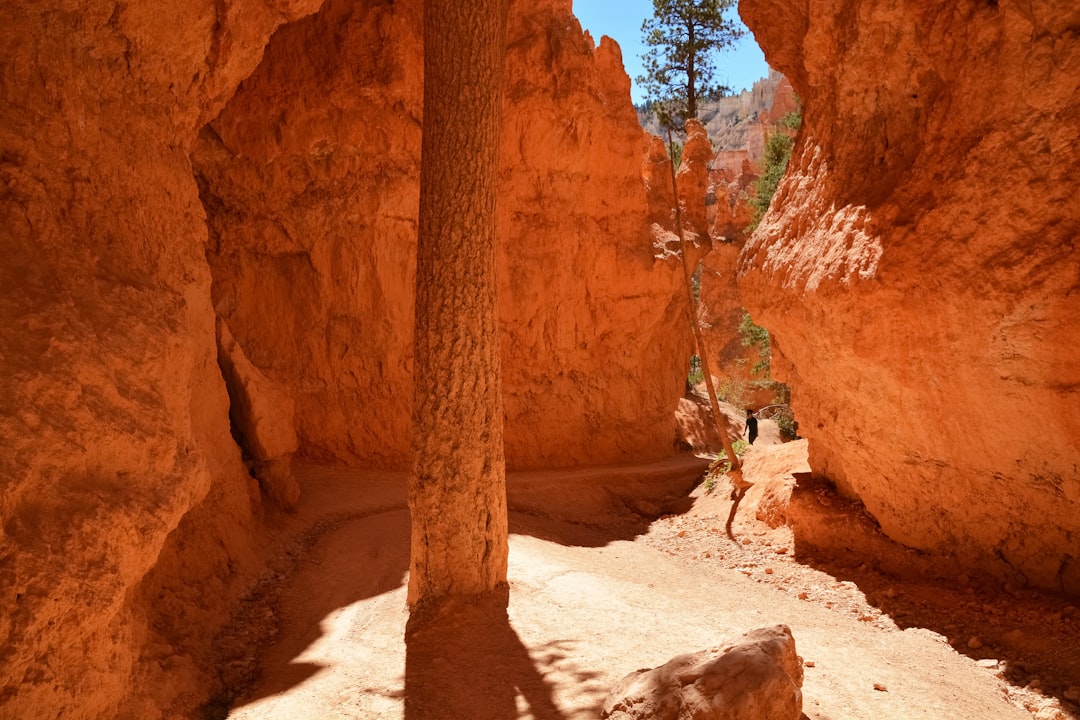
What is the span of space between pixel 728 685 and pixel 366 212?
10.4 metres

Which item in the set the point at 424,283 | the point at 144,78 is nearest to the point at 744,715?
the point at 424,283

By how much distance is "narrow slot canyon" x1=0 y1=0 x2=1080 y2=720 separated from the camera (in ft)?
13.7

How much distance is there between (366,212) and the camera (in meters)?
12.5

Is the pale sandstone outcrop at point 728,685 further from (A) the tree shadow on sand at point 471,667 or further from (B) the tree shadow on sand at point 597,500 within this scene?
(B) the tree shadow on sand at point 597,500

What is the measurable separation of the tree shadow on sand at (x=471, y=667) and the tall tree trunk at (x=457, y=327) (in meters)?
0.24

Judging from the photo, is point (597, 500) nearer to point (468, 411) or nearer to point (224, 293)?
point (468, 411)

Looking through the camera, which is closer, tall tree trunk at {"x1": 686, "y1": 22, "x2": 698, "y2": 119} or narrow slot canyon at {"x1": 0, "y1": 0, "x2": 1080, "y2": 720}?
narrow slot canyon at {"x1": 0, "y1": 0, "x2": 1080, "y2": 720}

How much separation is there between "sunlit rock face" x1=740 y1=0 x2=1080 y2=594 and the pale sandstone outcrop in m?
3.49

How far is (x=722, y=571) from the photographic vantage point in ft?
30.3

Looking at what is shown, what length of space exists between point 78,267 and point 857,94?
24.7 feet

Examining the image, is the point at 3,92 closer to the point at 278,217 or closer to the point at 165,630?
the point at 165,630

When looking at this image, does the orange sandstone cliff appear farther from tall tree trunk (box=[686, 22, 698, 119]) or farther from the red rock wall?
tall tree trunk (box=[686, 22, 698, 119])

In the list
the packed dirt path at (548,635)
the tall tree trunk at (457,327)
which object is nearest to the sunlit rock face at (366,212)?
the packed dirt path at (548,635)

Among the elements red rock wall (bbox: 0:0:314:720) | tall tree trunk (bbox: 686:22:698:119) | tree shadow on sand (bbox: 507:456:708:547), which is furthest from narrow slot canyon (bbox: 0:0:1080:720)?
tall tree trunk (bbox: 686:22:698:119)
